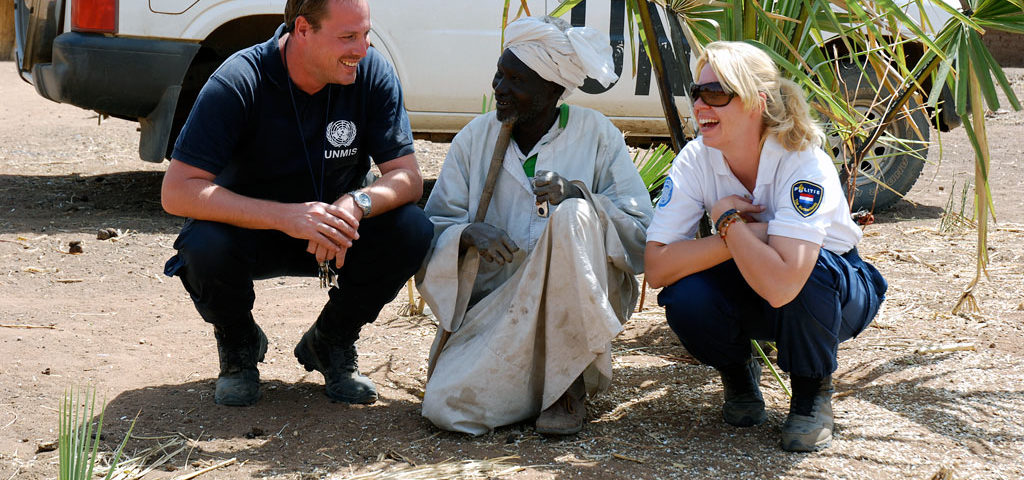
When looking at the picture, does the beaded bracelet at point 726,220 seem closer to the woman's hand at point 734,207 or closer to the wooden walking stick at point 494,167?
the woman's hand at point 734,207

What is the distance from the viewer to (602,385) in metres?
2.91

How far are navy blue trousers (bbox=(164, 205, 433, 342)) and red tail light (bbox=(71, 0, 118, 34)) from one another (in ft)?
8.63

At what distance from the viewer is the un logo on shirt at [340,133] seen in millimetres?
3016

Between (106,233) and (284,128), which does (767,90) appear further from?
(106,233)

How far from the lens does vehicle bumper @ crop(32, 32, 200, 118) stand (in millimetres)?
5133

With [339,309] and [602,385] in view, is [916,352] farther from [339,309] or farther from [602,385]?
[339,309]

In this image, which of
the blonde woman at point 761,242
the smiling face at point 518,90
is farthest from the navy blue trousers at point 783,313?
the smiling face at point 518,90

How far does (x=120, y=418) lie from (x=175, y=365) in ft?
1.70

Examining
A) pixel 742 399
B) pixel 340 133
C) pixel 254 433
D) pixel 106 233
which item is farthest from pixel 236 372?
pixel 106 233

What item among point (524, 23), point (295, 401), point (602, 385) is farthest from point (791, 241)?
point (295, 401)

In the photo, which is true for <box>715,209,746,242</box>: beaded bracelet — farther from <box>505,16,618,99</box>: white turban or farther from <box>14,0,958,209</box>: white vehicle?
<box>14,0,958,209</box>: white vehicle

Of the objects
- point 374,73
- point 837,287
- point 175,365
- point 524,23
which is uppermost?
point 524,23

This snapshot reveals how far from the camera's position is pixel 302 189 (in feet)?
10.0

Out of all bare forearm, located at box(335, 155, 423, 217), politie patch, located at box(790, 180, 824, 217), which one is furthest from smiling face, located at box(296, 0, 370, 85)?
politie patch, located at box(790, 180, 824, 217)
